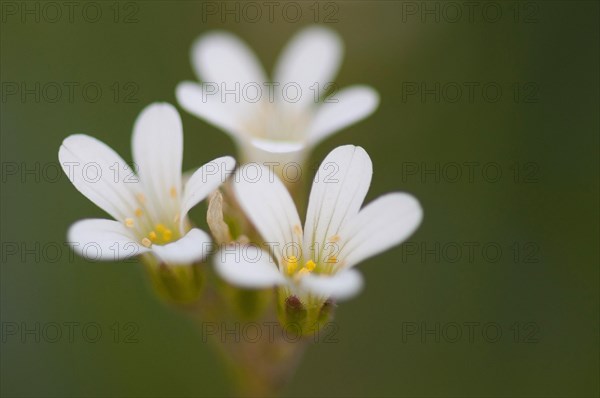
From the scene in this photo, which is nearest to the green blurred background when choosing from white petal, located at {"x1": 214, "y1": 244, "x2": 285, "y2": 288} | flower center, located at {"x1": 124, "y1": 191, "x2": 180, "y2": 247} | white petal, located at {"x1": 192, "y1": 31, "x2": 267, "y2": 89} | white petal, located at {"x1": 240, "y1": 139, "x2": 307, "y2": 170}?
white petal, located at {"x1": 192, "y1": 31, "x2": 267, "y2": 89}

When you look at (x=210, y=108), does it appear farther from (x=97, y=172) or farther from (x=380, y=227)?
(x=380, y=227)

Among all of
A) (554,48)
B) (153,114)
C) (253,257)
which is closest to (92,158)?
(153,114)

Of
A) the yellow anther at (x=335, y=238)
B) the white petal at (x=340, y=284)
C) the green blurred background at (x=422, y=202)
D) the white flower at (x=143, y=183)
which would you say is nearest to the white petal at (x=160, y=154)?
the white flower at (x=143, y=183)

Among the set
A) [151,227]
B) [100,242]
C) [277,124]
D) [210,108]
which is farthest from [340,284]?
[277,124]

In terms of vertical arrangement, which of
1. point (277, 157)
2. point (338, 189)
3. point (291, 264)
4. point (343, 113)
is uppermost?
point (343, 113)

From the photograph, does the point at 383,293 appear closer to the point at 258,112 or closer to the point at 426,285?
the point at 426,285

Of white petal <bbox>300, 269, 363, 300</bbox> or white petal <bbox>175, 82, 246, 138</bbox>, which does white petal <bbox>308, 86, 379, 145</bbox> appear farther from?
white petal <bbox>300, 269, 363, 300</bbox>
